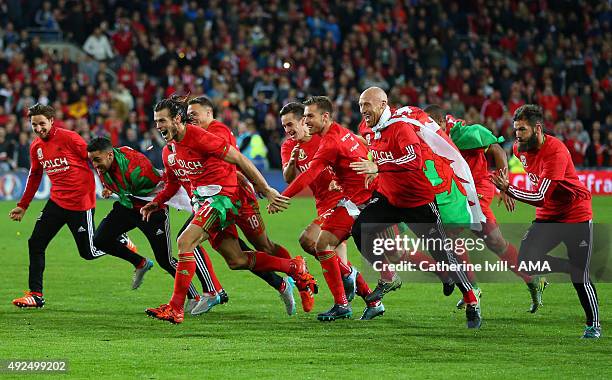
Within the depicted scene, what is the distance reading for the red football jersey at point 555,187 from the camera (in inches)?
359

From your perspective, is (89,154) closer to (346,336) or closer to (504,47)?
(346,336)

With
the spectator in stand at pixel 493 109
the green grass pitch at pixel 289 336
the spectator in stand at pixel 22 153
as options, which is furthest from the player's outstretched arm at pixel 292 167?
the spectator in stand at pixel 493 109

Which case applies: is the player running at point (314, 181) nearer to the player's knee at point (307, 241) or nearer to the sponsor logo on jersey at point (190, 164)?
the player's knee at point (307, 241)

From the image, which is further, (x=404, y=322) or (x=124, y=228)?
(x=124, y=228)

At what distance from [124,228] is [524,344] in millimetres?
4251

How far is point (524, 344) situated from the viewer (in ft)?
28.9

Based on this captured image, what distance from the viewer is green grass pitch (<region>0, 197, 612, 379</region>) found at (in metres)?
7.77

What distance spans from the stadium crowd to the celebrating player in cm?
1559

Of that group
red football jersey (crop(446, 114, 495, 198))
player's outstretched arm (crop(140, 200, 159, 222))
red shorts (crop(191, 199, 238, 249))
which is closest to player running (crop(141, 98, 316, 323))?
red shorts (crop(191, 199, 238, 249))

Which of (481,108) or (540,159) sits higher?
(540,159)

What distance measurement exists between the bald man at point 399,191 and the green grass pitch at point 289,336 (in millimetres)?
632

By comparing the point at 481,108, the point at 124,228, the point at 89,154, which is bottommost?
the point at 481,108

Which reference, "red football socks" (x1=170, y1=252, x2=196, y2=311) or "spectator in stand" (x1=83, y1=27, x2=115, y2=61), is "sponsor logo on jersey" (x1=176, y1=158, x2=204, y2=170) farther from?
"spectator in stand" (x1=83, y1=27, x2=115, y2=61)

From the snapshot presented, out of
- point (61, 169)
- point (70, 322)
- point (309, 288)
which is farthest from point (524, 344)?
point (61, 169)
